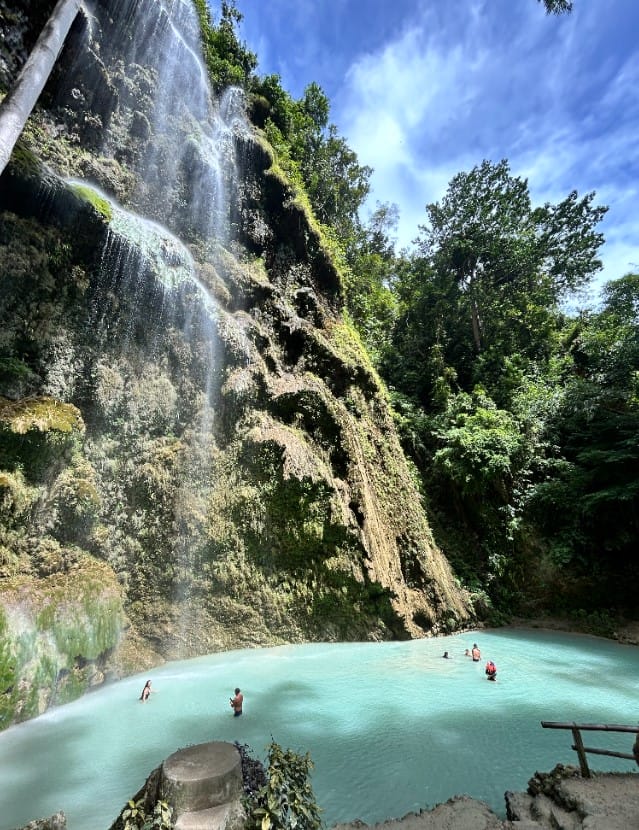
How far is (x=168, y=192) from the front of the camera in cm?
1444

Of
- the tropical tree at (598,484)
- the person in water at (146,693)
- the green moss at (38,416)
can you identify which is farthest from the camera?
the tropical tree at (598,484)

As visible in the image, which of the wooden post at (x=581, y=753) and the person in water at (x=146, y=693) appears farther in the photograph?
the person in water at (x=146, y=693)

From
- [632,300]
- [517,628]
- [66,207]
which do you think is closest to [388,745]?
[517,628]

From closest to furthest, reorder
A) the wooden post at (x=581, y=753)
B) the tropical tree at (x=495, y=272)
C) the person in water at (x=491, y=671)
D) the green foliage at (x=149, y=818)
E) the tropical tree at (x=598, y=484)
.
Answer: the green foliage at (x=149, y=818), the wooden post at (x=581, y=753), the person in water at (x=491, y=671), the tropical tree at (x=598, y=484), the tropical tree at (x=495, y=272)

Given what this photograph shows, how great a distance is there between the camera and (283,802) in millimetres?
3426

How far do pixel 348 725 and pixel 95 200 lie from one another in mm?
12925

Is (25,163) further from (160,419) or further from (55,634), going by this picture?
(55,634)

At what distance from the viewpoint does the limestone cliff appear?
8.91 meters

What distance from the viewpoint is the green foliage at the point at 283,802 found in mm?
3264

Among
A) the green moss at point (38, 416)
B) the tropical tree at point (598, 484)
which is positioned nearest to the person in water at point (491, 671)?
the tropical tree at point (598, 484)

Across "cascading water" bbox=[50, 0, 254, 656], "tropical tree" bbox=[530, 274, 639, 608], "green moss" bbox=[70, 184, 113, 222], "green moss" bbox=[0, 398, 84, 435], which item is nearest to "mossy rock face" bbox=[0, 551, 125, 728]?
"cascading water" bbox=[50, 0, 254, 656]

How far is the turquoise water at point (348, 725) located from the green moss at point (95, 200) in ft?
36.1

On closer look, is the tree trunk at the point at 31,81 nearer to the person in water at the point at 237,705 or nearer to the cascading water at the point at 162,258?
the cascading water at the point at 162,258

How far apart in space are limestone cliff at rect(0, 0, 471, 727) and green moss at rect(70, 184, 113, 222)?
0.06 meters
